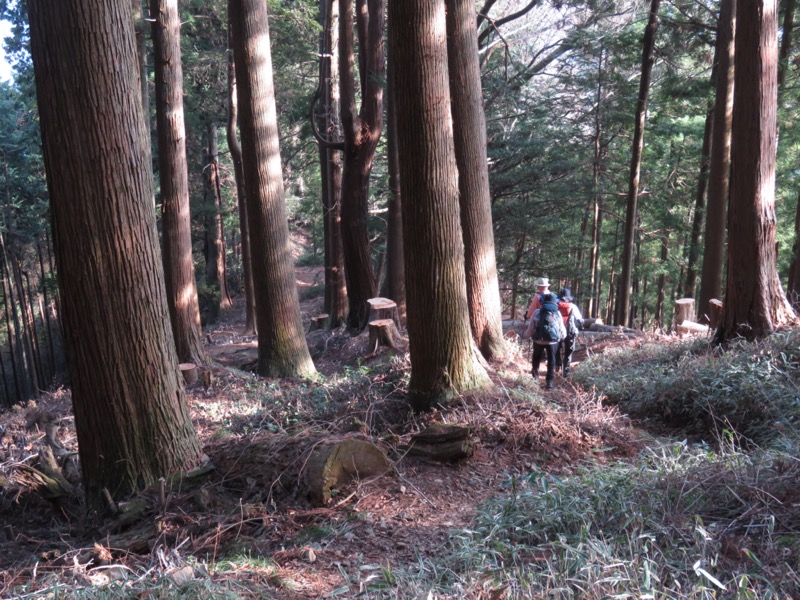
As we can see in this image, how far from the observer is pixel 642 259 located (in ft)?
102

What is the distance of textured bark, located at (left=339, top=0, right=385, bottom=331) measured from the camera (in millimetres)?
14164

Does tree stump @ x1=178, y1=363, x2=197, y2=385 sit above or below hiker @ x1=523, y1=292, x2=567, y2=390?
below

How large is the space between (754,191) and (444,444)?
22.4 ft

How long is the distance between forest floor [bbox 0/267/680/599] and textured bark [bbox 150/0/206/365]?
3.83m

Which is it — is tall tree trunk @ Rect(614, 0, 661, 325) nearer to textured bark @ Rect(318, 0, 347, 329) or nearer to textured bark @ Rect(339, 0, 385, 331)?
textured bark @ Rect(339, 0, 385, 331)

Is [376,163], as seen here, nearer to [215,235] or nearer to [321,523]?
[215,235]

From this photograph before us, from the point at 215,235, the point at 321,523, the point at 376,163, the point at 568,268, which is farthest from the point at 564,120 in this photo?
the point at 321,523

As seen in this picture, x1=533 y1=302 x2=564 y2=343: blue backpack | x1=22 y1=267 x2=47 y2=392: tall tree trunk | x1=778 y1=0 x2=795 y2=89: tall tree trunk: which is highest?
x1=778 y1=0 x2=795 y2=89: tall tree trunk

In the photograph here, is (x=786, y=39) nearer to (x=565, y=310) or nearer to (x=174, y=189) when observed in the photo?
(x=565, y=310)

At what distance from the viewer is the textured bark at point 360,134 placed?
14.2m

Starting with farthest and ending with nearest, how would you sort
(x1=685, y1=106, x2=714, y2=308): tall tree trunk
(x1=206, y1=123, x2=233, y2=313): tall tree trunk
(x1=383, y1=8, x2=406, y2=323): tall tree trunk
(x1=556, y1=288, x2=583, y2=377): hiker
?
(x1=206, y1=123, x2=233, y2=313): tall tree trunk
(x1=685, y1=106, x2=714, y2=308): tall tree trunk
(x1=383, y1=8, x2=406, y2=323): tall tree trunk
(x1=556, y1=288, x2=583, y2=377): hiker

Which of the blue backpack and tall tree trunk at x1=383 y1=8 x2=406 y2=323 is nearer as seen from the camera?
the blue backpack

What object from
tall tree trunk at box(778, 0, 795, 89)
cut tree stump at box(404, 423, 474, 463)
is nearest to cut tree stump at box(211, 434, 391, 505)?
cut tree stump at box(404, 423, 474, 463)

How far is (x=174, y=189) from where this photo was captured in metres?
12.2
